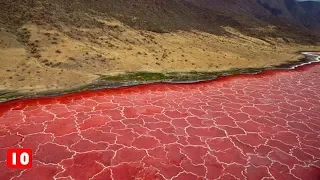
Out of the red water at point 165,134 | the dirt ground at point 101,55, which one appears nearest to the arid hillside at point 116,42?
the dirt ground at point 101,55

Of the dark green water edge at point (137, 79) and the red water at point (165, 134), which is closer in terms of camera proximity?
the red water at point (165, 134)

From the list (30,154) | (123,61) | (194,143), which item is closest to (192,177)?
(194,143)

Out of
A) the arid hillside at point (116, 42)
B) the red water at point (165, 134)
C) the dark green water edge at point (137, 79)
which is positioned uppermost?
the arid hillside at point (116, 42)

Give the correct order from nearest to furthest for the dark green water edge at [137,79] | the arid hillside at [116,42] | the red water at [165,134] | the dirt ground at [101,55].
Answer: the red water at [165,134] → the dark green water edge at [137,79] → the dirt ground at [101,55] → the arid hillside at [116,42]

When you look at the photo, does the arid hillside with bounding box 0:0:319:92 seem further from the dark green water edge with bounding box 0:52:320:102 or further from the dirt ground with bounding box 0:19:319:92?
the dark green water edge with bounding box 0:52:320:102

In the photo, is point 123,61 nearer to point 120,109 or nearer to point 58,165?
point 120,109

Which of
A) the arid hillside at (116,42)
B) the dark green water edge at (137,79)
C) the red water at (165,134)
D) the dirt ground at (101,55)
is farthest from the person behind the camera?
the arid hillside at (116,42)

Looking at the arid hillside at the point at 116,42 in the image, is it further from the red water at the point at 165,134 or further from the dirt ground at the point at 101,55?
the red water at the point at 165,134
